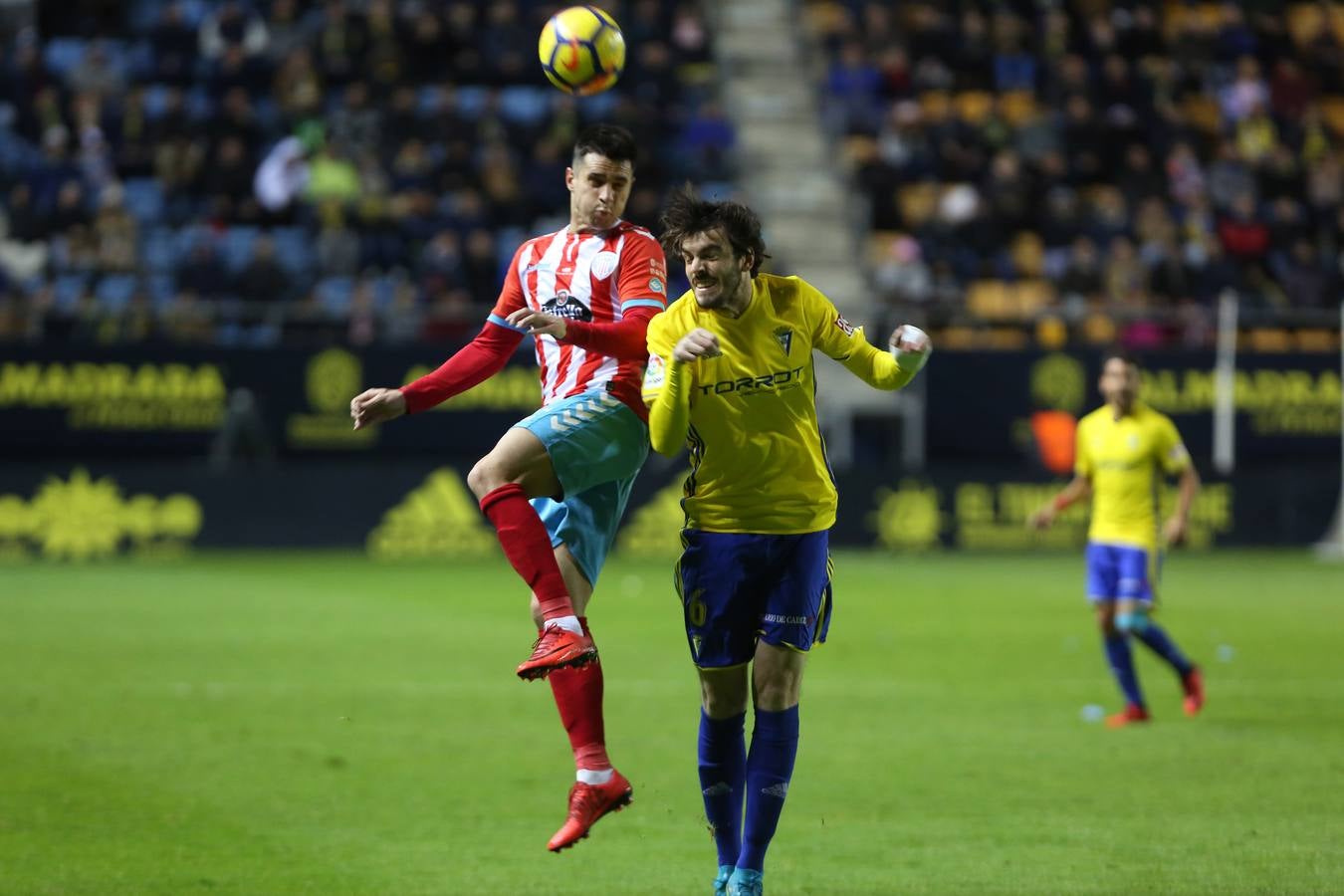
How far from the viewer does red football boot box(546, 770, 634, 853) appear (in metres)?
6.38

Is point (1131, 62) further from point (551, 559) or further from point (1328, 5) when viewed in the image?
point (551, 559)

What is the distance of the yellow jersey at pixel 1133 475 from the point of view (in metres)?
11.9

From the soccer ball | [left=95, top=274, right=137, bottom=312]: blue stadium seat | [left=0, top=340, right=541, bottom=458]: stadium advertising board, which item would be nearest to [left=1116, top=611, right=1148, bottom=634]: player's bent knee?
the soccer ball

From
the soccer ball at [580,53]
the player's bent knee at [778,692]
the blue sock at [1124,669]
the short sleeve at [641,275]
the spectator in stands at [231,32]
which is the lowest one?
the blue sock at [1124,669]

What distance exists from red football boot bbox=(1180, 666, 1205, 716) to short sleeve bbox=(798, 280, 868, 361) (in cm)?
594

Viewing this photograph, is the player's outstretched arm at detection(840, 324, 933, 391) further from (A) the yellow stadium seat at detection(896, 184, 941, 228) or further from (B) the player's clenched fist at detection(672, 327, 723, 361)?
(A) the yellow stadium seat at detection(896, 184, 941, 228)

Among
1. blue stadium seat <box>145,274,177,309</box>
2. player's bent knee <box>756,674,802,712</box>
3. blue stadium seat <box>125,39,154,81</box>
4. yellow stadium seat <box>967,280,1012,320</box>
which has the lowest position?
yellow stadium seat <box>967,280,1012,320</box>

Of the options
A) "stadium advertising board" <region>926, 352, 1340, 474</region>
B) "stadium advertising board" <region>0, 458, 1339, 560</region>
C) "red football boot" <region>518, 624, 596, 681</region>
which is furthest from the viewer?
"stadium advertising board" <region>926, 352, 1340, 474</region>

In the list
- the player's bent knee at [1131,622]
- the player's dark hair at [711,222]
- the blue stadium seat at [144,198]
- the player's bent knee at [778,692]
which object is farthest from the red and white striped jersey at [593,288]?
the blue stadium seat at [144,198]

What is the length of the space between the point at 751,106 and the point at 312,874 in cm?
2352

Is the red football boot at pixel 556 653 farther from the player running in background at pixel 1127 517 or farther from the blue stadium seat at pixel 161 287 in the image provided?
the blue stadium seat at pixel 161 287

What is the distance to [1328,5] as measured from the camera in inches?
1260

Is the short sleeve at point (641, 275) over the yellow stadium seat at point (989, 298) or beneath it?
over

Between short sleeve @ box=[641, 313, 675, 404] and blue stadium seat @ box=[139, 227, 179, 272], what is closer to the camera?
short sleeve @ box=[641, 313, 675, 404]
